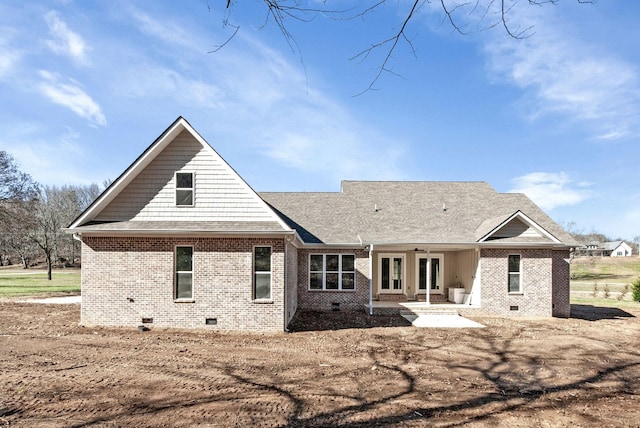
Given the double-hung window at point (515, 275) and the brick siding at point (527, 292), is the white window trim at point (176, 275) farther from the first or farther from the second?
the double-hung window at point (515, 275)

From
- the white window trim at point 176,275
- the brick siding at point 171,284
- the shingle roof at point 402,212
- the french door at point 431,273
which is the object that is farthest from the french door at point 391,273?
the white window trim at point 176,275

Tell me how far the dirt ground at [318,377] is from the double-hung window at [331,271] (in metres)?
4.26

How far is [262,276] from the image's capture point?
12.7 meters

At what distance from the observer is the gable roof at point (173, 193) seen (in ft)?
42.0

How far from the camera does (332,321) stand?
15.0m

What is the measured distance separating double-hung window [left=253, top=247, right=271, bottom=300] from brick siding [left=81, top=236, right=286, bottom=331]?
179mm

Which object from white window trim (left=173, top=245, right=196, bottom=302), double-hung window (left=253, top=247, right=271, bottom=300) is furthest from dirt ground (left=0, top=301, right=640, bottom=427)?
double-hung window (left=253, top=247, right=271, bottom=300)

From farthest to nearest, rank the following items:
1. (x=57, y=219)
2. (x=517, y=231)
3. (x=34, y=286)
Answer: (x=57, y=219) < (x=34, y=286) < (x=517, y=231)

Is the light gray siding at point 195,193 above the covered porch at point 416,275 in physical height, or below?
above

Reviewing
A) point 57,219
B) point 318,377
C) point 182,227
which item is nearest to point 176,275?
point 182,227

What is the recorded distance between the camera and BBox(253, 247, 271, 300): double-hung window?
41.5 ft

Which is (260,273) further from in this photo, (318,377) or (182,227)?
(318,377)

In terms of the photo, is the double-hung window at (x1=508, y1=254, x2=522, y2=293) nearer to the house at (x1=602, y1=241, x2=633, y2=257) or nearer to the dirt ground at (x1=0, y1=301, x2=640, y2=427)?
the dirt ground at (x1=0, y1=301, x2=640, y2=427)

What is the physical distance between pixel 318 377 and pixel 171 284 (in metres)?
6.62
